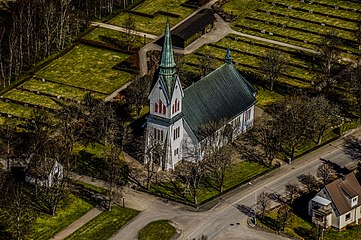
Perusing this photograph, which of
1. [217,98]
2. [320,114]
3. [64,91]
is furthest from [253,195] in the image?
[64,91]

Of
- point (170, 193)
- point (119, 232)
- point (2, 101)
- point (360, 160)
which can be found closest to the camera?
point (119, 232)

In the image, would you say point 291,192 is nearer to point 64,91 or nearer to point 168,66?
point 168,66

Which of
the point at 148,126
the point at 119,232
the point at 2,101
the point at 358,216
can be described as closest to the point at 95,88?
the point at 2,101

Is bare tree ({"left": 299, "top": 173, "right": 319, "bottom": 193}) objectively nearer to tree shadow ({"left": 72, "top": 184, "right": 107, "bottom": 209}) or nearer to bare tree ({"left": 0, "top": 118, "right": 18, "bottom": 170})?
tree shadow ({"left": 72, "top": 184, "right": 107, "bottom": 209})

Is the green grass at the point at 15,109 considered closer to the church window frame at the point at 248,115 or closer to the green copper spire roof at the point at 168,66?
the green copper spire roof at the point at 168,66

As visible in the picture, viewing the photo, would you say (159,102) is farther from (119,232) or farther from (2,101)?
(2,101)

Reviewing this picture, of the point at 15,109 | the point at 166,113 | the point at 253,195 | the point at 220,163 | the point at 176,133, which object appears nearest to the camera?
the point at 253,195
